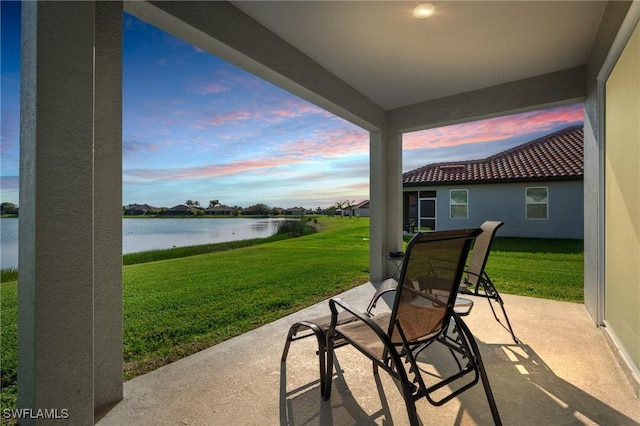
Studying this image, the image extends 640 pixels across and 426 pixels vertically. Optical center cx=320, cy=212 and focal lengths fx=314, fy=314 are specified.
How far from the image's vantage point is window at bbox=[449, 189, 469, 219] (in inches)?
476

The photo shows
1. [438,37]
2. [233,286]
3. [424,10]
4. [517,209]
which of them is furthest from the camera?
[517,209]

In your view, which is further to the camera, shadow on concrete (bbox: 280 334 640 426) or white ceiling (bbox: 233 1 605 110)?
white ceiling (bbox: 233 1 605 110)

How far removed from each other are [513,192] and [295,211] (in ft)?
26.2

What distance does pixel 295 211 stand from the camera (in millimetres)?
12227

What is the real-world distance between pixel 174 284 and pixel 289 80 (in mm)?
5033

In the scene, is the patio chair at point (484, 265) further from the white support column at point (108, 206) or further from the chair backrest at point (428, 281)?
the white support column at point (108, 206)

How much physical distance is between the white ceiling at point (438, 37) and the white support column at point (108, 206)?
4.36 ft

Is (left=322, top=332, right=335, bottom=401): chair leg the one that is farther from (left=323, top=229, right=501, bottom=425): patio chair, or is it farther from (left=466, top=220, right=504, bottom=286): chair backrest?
(left=466, top=220, right=504, bottom=286): chair backrest

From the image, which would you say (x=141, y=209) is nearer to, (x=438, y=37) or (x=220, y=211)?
(x=220, y=211)

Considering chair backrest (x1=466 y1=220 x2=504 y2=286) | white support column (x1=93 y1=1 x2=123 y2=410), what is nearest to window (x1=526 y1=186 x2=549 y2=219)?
chair backrest (x1=466 y1=220 x2=504 y2=286)

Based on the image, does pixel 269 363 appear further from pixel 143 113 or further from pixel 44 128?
pixel 143 113

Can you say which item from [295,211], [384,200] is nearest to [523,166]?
[295,211]

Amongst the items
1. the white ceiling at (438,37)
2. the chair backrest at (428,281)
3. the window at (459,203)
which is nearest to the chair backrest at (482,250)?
the chair backrest at (428,281)

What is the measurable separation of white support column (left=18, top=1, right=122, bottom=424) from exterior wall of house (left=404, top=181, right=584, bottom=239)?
12.3 m
